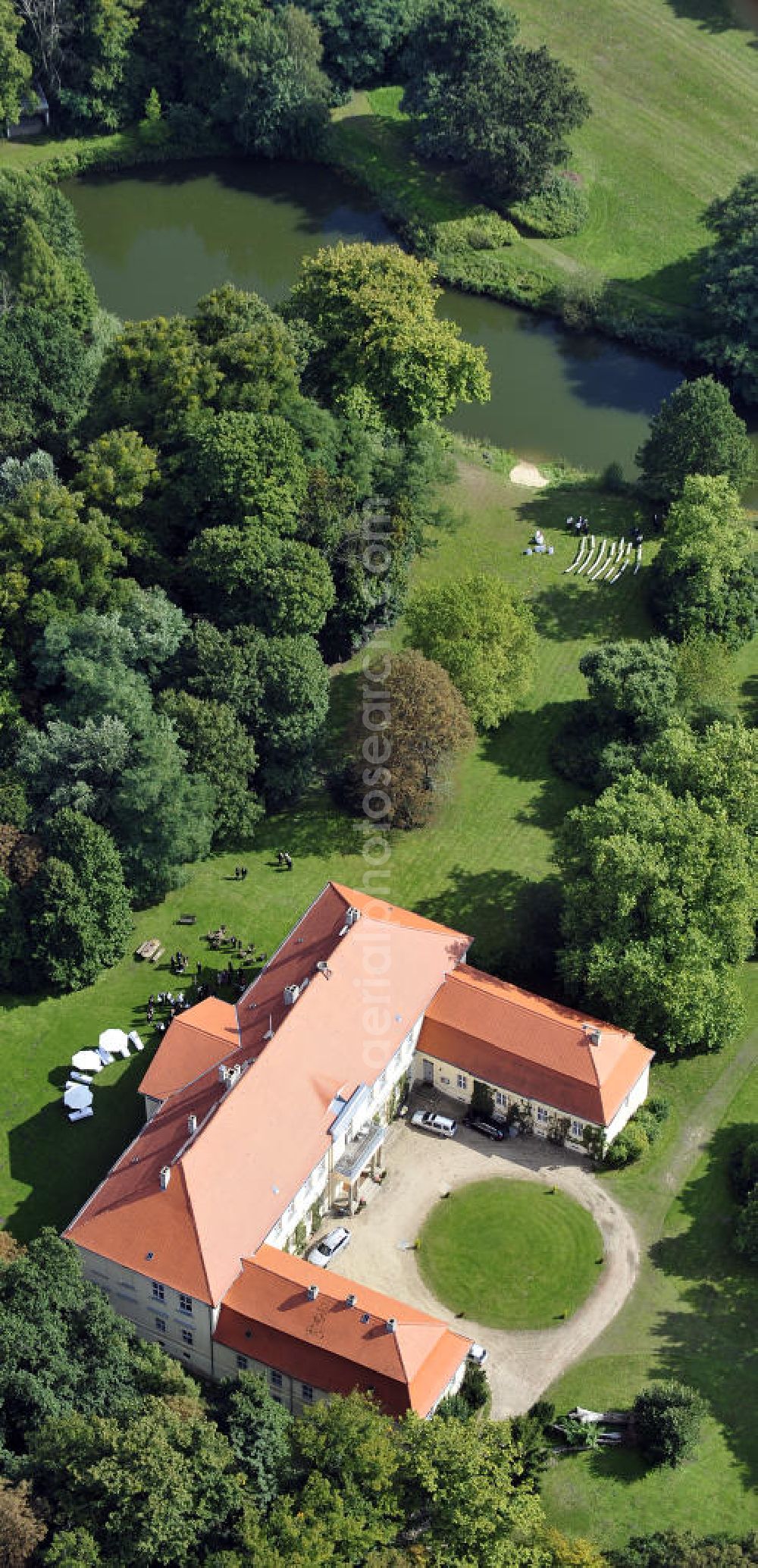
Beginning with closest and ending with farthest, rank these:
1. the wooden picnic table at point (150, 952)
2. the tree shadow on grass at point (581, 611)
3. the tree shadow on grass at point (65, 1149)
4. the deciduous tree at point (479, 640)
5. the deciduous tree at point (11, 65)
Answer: the tree shadow on grass at point (65, 1149) → the wooden picnic table at point (150, 952) → the deciduous tree at point (479, 640) → the tree shadow on grass at point (581, 611) → the deciduous tree at point (11, 65)

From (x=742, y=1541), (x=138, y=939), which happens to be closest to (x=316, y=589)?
(x=138, y=939)

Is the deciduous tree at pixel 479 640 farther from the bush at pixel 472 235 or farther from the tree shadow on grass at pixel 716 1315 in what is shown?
the bush at pixel 472 235

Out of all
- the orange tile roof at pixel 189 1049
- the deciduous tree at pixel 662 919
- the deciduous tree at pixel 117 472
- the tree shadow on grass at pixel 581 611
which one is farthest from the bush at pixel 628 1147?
the deciduous tree at pixel 117 472

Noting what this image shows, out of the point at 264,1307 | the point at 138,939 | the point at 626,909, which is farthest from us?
the point at 138,939

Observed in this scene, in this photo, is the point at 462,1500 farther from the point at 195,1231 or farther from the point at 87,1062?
the point at 87,1062

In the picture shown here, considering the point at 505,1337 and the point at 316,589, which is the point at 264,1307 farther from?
the point at 316,589

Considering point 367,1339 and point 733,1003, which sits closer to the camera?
point 367,1339
